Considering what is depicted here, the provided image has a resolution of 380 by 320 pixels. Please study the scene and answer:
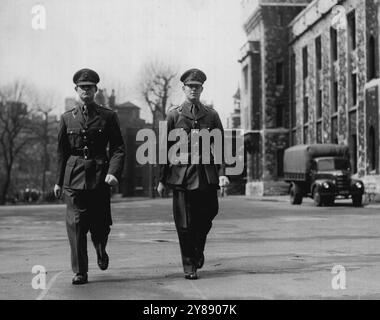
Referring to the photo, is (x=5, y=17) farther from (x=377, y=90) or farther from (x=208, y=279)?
(x=377, y=90)

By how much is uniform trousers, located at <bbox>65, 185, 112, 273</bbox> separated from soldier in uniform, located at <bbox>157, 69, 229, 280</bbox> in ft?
1.93

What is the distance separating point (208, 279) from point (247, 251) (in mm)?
3228

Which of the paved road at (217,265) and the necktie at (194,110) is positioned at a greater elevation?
the necktie at (194,110)

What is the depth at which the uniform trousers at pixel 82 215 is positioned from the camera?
689 cm

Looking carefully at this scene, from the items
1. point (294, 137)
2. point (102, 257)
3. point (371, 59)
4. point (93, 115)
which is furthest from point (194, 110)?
point (294, 137)

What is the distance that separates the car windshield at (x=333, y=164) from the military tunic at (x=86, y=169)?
2186 centimetres

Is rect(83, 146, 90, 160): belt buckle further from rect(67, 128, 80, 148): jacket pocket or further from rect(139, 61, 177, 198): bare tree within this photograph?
rect(139, 61, 177, 198): bare tree

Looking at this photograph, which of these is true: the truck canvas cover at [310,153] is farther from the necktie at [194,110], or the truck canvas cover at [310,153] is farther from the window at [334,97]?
the necktie at [194,110]

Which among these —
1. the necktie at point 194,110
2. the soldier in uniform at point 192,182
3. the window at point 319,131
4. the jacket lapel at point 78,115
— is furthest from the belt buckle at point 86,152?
the window at point 319,131

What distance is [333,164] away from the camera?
92.6 feet

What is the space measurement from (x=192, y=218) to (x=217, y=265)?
143 cm

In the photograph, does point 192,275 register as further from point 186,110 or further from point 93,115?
point 93,115

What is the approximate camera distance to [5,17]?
39.3ft

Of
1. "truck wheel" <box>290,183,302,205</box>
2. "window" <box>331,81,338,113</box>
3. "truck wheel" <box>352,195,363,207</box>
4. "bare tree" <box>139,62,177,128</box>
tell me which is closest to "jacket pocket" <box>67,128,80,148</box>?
"bare tree" <box>139,62,177,128</box>
